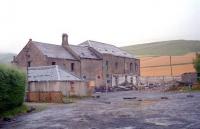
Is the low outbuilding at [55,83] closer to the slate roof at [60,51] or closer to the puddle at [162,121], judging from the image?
the slate roof at [60,51]

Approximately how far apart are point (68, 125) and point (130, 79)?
5639 cm

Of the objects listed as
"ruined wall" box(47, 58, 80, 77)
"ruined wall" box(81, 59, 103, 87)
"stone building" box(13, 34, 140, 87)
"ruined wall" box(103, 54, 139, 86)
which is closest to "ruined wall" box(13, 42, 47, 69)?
"stone building" box(13, 34, 140, 87)

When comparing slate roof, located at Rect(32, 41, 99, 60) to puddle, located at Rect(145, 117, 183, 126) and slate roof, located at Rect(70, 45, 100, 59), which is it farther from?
puddle, located at Rect(145, 117, 183, 126)

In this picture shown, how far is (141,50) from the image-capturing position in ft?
537

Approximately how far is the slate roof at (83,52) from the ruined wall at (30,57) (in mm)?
7919

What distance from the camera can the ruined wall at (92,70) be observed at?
62.2 m

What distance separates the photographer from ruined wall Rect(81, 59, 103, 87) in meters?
62.2

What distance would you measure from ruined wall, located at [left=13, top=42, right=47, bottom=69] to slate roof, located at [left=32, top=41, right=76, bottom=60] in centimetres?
74

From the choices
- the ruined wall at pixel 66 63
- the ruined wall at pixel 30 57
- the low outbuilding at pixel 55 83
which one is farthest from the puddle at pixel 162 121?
the ruined wall at pixel 30 57

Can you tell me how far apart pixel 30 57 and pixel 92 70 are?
38.9ft

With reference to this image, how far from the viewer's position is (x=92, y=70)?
64188 mm

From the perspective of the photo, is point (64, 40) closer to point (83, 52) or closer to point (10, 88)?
point (83, 52)

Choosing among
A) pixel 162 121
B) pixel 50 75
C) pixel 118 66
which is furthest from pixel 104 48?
pixel 162 121

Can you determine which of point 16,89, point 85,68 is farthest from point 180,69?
point 16,89
